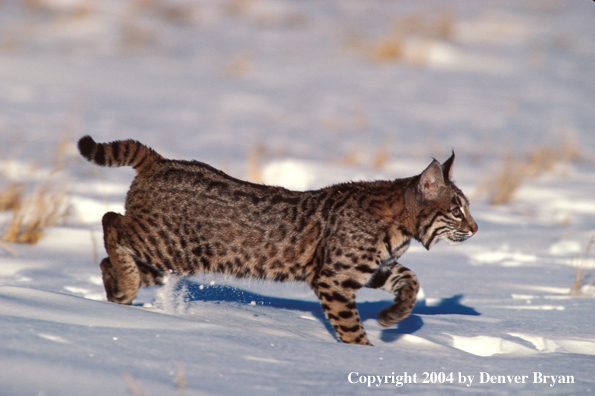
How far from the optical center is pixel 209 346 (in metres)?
2.87

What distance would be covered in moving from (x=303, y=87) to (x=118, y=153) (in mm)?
10091

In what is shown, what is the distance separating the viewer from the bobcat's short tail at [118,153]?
3.96 meters

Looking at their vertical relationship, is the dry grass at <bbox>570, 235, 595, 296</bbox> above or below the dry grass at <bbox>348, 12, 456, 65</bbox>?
below

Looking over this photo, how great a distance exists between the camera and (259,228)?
13.3 feet

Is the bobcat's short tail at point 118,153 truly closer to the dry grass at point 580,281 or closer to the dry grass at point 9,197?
the dry grass at point 9,197

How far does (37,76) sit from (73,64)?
1.24 m

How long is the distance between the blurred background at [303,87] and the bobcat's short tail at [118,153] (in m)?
3.27

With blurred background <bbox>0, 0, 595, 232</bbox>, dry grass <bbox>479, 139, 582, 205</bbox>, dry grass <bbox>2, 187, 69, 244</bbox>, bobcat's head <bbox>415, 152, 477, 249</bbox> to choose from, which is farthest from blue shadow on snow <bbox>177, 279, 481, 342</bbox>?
dry grass <bbox>479, 139, 582, 205</bbox>

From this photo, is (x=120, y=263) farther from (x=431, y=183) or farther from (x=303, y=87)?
(x=303, y=87)

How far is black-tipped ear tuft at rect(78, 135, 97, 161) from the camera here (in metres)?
3.93

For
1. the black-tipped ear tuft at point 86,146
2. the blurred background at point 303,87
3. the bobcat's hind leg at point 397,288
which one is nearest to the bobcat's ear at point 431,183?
the bobcat's hind leg at point 397,288

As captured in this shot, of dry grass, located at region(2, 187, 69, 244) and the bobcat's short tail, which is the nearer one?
the bobcat's short tail

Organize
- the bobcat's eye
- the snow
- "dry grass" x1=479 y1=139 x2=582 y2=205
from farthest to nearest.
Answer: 1. "dry grass" x1=479 y1=139 x2=582 y2=205
2. the bobcat's eye
3. the snow

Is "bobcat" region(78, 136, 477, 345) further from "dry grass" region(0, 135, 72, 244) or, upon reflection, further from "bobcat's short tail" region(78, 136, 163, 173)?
"dry grass" region(0, 135, 72, 244)
